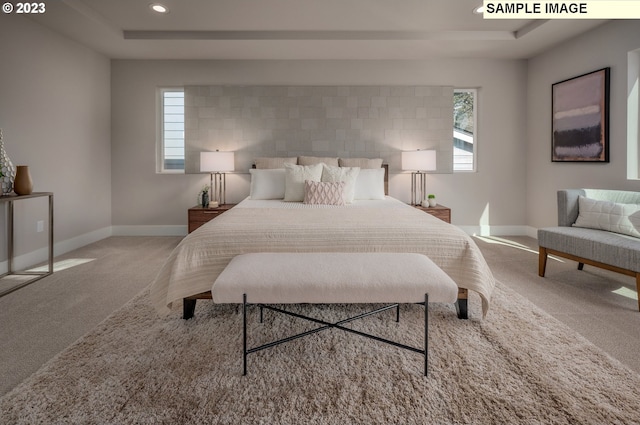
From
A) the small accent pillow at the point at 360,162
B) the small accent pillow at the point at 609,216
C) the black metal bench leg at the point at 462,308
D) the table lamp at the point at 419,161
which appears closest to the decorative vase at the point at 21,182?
the small accent pillow at the point at 360,162

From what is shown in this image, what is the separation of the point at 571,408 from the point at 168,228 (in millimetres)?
5025

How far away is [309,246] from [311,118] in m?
3.25

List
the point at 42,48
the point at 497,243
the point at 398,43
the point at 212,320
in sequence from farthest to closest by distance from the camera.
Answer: the point at 497,243, the point at 398,43, the point at 42,48, the point at 212,320

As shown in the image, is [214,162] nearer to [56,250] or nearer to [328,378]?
[56,250]

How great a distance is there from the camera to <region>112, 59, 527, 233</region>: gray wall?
200 inches

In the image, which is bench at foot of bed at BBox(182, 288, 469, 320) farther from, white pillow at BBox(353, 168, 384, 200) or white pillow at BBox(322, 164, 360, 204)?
white pillow at BBox(353, 168, 384, 200)

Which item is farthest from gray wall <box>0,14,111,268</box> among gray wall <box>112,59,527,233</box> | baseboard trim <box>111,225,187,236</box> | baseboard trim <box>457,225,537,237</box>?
baseboard trim <box>457,225,537,237</box>

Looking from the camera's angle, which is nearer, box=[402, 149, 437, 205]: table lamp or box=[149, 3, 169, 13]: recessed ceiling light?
box=[149, 3, 169, 13]: recessed ceiling light

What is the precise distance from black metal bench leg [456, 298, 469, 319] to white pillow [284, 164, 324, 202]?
2033 millimetres

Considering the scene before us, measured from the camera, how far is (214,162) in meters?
4.68

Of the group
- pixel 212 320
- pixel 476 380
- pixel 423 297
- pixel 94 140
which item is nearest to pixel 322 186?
pixel 212 320

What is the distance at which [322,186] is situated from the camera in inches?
142

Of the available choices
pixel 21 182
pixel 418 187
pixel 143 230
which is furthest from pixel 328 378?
pixel 143 230

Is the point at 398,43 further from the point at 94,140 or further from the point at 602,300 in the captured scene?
the point at 94,140
